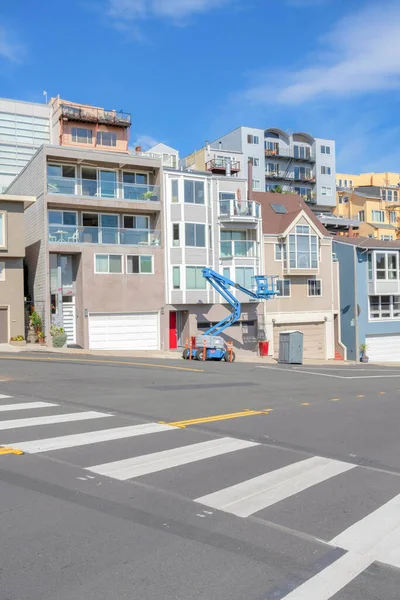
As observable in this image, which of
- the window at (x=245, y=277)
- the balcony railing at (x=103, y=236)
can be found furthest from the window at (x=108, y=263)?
the window at (x=245, y=277)

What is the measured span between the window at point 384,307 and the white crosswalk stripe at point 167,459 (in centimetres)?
4101

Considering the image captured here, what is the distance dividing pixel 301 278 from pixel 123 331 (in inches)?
592

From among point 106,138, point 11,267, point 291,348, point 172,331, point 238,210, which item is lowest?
point 291,348

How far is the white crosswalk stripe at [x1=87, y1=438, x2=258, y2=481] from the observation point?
7746 mm

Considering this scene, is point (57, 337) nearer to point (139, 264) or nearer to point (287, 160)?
point (139, 264)

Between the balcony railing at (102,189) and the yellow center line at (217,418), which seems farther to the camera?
the balcony railing at (102,189)

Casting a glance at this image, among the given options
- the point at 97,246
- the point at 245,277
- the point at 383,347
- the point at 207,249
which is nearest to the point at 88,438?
the point at 97,246

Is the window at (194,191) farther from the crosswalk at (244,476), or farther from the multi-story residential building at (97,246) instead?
the crosswalk at (244,476)

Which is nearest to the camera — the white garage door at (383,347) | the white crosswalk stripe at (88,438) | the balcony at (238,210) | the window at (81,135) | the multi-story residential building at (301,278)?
the white crosswalk stripe at (88,438)

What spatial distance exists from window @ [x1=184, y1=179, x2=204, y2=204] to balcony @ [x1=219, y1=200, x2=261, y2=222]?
1.69 m

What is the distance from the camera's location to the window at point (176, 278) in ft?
130

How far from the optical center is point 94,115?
5997 cm

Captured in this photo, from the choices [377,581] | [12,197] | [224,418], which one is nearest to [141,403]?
[224,418]

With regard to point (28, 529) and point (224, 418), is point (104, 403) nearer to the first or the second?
point (224, 418)
